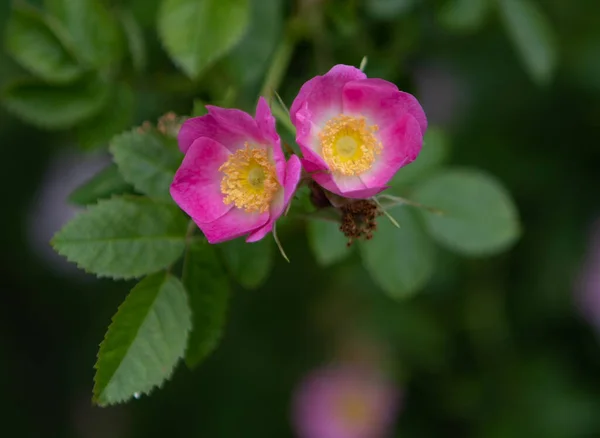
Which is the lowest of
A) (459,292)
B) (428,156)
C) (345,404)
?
(345,404)

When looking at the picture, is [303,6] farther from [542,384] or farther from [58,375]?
[58,375]

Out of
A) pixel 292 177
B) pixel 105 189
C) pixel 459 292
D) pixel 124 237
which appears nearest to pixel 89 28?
pixel 105 189

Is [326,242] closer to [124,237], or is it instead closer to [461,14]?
[124,237]

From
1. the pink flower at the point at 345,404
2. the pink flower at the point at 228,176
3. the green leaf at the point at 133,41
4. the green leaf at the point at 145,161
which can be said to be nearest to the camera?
the pink flower at the point at 228,176

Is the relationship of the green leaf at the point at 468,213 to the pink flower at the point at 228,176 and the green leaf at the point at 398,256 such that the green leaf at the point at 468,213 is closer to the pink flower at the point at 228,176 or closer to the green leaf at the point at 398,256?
the green leaf at the point at 398,256

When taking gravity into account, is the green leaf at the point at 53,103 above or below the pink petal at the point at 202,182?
below

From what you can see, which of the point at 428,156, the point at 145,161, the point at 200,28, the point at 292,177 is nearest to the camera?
the point at 292,177

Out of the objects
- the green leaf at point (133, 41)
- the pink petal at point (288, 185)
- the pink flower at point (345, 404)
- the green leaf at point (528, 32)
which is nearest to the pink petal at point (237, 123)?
the pink petal at point (288, 185)
